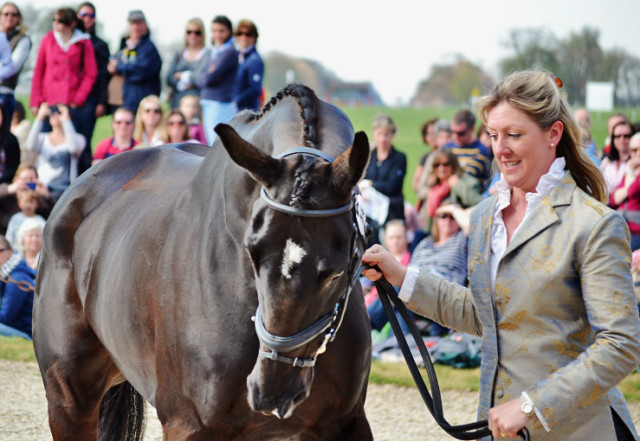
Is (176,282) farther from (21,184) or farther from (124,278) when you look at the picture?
Answer: (21,184)

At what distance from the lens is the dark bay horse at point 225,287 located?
2232 millimetres

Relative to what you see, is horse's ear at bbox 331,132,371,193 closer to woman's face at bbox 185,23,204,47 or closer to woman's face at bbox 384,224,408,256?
woman's face at bbox 384,224,408,256

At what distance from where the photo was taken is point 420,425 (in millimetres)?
5539

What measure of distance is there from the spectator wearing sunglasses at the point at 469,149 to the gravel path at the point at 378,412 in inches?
108

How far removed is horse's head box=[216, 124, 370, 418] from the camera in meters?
2.20

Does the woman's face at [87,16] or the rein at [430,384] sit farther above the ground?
the woman's face at [87,16]

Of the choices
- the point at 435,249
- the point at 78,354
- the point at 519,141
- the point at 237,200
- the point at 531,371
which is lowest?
the point at 435,249

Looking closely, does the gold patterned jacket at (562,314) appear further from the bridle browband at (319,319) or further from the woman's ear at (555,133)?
the bridle browband at (319,319)

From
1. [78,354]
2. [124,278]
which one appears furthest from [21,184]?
[124,278]

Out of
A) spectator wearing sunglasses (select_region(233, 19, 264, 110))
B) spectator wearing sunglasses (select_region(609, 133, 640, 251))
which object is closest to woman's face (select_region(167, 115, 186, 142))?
spectator wearing sunglasses (select_region(233, 19, 264, 110))

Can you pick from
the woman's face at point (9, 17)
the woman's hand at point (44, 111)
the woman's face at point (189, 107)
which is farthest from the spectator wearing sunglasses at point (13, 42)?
the woman's face at point (189, 107)

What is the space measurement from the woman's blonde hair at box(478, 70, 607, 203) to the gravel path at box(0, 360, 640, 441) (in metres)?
3.13

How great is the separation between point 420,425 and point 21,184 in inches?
214

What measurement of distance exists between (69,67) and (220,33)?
197 cm
